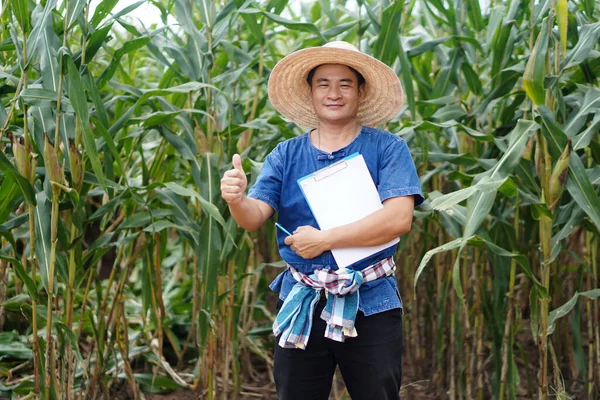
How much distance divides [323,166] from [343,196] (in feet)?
0.45

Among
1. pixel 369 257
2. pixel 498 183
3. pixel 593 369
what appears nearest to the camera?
pixel 369 257

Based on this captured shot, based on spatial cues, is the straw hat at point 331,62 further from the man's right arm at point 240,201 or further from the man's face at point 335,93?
the man's right arm at point 240,201

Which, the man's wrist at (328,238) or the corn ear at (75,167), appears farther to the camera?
the corn ear at (75,167)

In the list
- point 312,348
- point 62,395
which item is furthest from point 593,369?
point 62,395

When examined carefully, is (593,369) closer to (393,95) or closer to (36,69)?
(393,95)

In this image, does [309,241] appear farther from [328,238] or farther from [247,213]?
[247,213]

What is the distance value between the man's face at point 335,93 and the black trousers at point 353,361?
1.75 ft

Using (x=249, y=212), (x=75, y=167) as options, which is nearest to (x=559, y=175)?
(x=249, y=212)

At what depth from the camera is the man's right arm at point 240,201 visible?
6.06 feet

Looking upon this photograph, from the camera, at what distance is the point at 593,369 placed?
322 centimetres

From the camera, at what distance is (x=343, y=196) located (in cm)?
200

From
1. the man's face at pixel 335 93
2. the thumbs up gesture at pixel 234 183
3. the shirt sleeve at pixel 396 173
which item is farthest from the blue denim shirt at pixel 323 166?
the thumbs up gesture at pixel 234 183

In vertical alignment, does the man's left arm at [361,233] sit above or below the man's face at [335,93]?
below

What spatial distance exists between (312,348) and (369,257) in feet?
1.05
